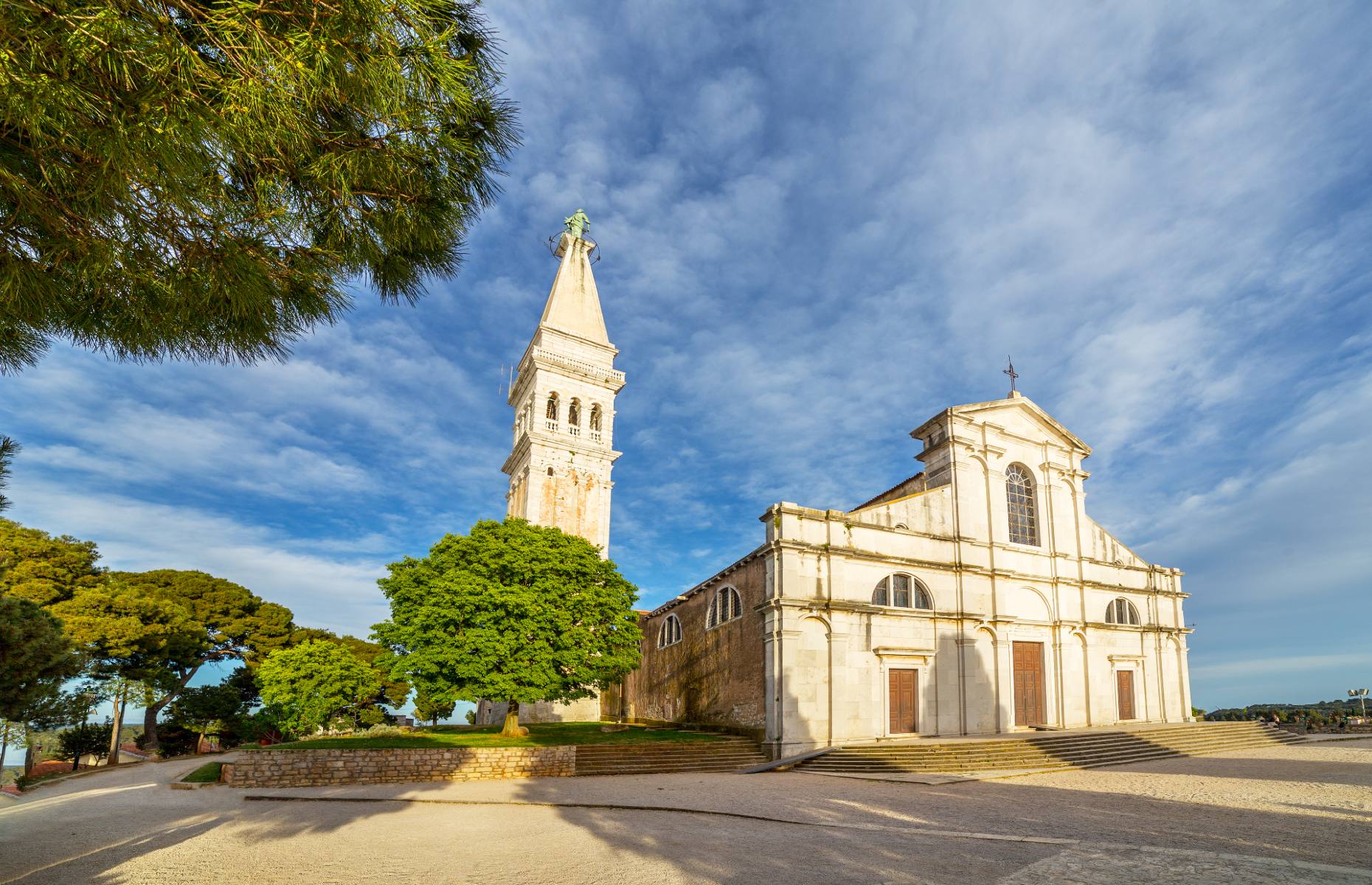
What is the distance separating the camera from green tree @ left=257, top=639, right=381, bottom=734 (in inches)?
1161

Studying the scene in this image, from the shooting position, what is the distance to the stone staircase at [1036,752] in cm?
2062

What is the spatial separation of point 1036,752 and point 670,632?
19191mm

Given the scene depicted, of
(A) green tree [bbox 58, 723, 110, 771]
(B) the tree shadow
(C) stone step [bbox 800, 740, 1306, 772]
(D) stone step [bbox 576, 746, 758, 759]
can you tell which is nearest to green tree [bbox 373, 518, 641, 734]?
(D) stone step [bbox 576, 746, 758, 759]

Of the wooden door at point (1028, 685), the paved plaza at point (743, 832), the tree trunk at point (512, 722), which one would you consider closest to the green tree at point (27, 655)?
the paved plaza at point (743, 832)

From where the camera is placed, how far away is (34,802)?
20.6 meters

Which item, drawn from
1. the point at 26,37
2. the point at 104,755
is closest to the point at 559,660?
the point at 26,37

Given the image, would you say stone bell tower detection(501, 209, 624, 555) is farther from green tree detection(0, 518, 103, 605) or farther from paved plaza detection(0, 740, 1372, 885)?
paved plaza detection(0, 740, 1372, 885)

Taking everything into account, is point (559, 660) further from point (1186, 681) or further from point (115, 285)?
point (1186, 681)

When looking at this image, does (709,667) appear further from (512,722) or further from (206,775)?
(206,775)

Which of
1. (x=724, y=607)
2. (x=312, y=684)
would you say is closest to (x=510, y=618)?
(x=724, y=607)

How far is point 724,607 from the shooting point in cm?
3003

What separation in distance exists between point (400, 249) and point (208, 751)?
46064mm

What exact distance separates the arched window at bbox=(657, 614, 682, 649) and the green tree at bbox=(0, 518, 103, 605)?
27.9 metres

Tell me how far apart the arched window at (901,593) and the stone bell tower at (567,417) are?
739 inches
